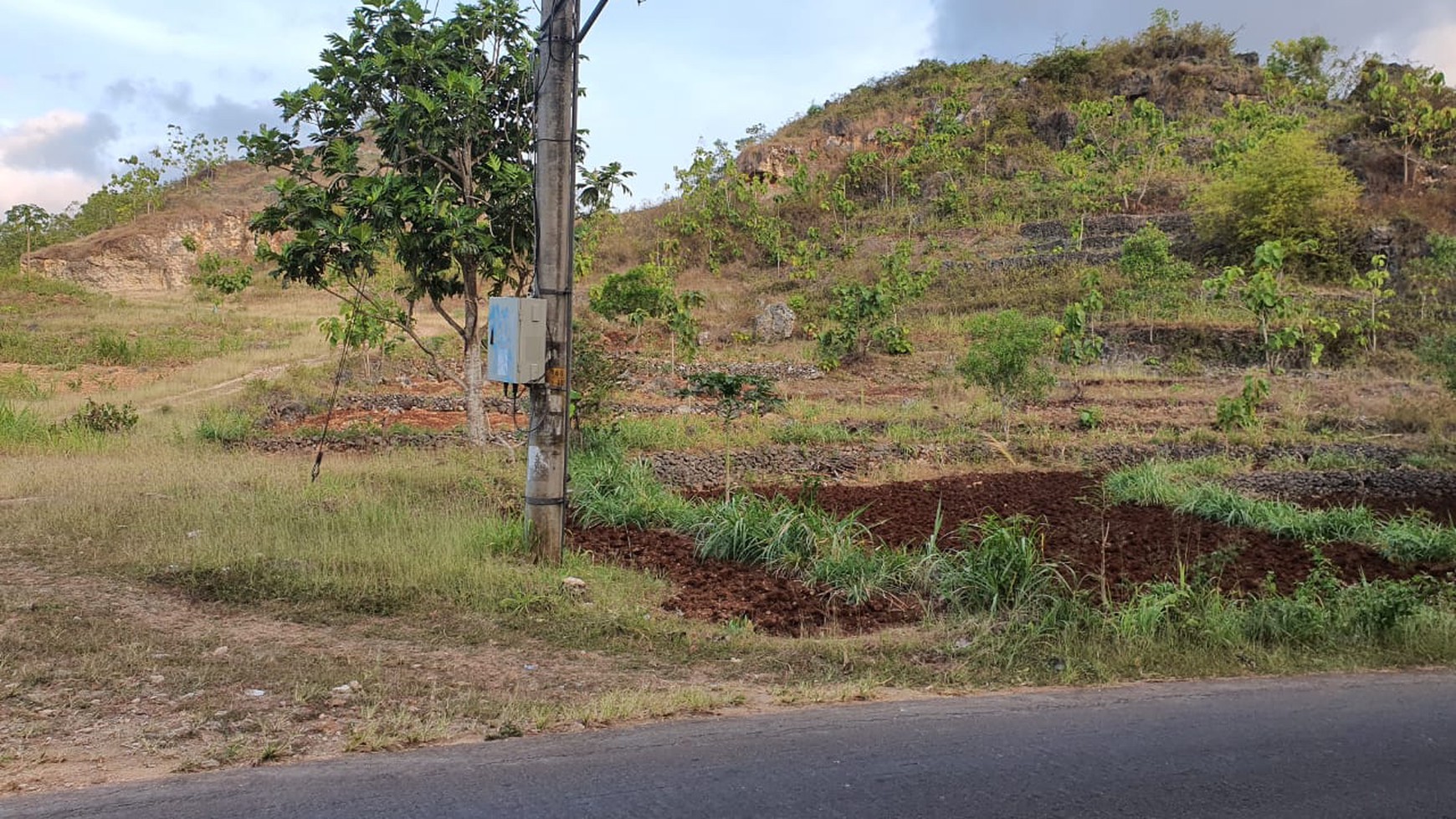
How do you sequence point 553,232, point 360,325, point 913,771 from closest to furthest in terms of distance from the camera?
A: point 913,771, point 553,232, point 360,325

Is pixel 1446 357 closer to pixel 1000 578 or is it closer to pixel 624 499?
pixel 1000 578

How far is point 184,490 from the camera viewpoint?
9.82 meters

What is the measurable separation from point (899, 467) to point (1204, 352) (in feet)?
53.3

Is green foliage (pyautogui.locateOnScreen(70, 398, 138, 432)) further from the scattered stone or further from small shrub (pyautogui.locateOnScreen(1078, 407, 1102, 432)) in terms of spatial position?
the scattered stone

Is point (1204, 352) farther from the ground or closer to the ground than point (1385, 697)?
farther from the ground

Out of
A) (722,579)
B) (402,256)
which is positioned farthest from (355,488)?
(722,579)

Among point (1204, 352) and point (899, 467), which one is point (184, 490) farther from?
point (1204, 352)

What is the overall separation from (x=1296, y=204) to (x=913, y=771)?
107 ft

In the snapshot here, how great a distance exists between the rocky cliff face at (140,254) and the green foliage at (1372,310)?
43185 mm

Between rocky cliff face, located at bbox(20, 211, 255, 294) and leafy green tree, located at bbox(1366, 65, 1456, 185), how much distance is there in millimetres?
48490

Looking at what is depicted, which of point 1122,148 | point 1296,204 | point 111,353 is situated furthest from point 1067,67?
point 111,353

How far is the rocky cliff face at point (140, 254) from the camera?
4347cm

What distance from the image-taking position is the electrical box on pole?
7.02 m

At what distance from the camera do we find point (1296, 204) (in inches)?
1193
